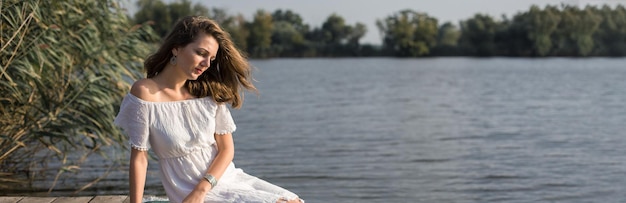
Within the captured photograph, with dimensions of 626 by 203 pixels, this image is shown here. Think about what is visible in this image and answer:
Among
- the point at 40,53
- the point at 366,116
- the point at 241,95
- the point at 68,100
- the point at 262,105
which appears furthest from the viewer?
the point at 262,105

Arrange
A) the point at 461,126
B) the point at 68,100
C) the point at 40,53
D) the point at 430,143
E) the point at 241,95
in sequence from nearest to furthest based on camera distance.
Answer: the point at 241,95 → the point at 40,53 → the point at 68,100 → the point at 430,143 → the point at 461,126

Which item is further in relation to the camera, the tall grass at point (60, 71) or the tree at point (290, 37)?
the tree at point (290, 37)

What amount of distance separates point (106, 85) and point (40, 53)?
927 millimetres

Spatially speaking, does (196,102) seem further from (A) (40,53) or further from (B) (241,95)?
(A) (40,53)

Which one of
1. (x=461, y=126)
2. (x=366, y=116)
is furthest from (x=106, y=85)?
(x=366, y=116)

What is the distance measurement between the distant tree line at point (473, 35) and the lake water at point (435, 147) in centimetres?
4455

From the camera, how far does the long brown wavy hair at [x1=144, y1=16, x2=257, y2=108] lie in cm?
273

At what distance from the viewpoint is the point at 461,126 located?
49.5 feet

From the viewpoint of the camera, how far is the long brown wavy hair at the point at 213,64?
2.73m

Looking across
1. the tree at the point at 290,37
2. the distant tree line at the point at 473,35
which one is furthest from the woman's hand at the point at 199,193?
the tree at the point at 290,37

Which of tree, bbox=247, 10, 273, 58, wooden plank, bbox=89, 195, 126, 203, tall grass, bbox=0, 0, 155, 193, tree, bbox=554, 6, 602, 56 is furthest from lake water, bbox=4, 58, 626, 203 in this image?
tree, bbox=247, 10, 273, 58

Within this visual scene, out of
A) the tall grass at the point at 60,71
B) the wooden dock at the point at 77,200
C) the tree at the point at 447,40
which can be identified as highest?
the tall grass at the point at 60,71

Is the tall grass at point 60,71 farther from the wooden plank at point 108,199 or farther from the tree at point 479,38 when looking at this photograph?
the tree at point 479,38

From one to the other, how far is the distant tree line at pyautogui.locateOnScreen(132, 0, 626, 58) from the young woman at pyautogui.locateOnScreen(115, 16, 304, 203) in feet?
201
